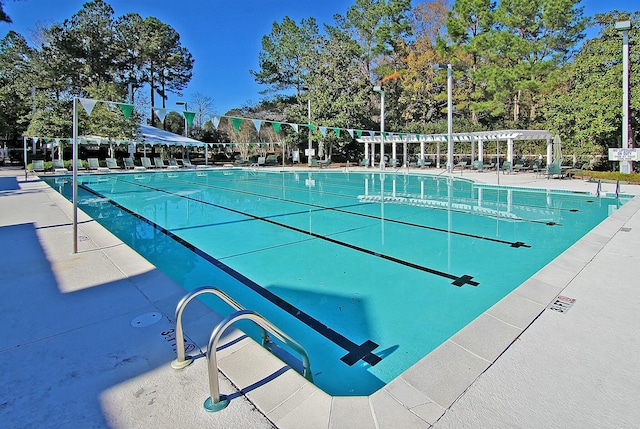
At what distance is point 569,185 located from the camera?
13.4m

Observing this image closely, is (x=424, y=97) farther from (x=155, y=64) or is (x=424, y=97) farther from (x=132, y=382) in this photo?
(x=132, y=382)

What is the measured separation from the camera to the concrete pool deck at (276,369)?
1985mm

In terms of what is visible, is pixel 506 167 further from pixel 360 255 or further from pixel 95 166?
pixel 95 166

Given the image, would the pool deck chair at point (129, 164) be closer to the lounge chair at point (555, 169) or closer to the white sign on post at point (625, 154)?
the lounge chair at point (555, 169)

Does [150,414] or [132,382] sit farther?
[132,382]

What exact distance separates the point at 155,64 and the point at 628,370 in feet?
136

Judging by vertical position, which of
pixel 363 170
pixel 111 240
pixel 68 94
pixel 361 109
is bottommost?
pixel 111 240

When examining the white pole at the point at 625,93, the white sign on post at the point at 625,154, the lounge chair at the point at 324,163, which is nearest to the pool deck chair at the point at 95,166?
the lounge chair at the point at 324,163

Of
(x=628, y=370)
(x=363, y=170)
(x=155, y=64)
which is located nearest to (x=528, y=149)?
(x=363, y=170)

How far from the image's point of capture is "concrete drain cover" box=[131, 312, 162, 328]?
3.02 metres

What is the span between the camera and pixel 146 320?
309 cm

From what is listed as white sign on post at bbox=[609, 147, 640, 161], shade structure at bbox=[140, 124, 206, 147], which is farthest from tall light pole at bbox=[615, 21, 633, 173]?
shade structure at bbox=[140, 124, 206, 147]

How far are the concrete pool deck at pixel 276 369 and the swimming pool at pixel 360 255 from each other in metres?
0.58

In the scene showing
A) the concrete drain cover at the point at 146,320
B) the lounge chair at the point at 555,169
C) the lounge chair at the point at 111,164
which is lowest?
the concrete drain cover at the point at 146,320
